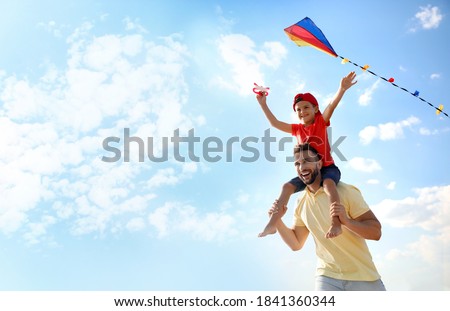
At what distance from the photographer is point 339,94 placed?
6656 millimetres

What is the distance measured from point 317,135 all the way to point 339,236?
6.31 feet

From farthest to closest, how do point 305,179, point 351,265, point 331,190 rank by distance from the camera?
point 305,179
point 331,190
point 351,265

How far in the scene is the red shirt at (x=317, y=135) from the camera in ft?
20.8

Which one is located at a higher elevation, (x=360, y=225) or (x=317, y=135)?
(x=317, y=135)

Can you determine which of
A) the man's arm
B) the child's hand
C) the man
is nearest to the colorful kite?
the child's hand

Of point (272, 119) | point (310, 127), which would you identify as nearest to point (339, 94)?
point (310, 127)

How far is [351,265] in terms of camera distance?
4.88 metres

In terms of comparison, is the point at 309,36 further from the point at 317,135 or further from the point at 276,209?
the point at 276,209

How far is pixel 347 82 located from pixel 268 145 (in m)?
2.51

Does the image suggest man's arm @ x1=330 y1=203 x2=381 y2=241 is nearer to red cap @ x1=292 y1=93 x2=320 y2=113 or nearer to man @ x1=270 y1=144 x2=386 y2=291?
man @ x1=270 y1=144 x2=386 y2=291
